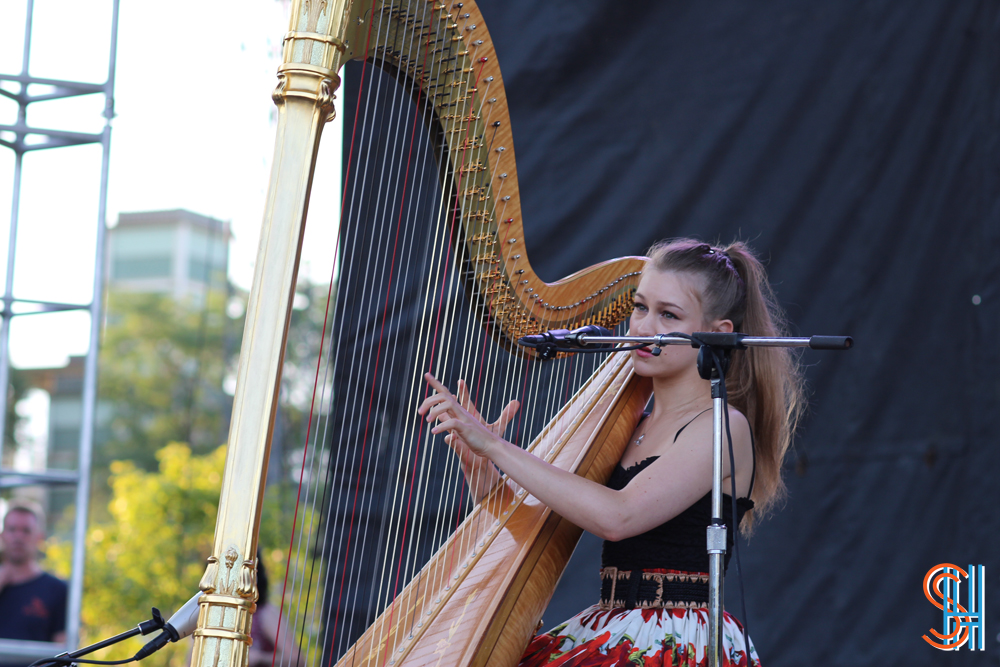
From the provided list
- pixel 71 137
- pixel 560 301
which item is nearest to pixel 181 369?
pixel 71 137

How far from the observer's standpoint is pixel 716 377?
1.51 meters

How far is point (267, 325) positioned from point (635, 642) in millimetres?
920

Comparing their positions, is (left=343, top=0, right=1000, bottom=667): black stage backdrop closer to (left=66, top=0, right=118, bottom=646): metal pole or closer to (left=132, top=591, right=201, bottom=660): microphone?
(left=66, top=0, right=118, bottom=646): metal pole

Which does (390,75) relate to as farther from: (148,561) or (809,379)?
(148,561)

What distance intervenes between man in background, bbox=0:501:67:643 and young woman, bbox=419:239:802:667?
6.42 feet

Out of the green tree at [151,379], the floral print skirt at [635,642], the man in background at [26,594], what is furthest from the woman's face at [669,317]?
the green tree at [151,379]

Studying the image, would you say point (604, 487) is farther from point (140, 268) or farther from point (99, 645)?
point (140, 268)

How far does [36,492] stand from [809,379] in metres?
16.3

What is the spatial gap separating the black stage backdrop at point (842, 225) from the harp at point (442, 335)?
1009 mm

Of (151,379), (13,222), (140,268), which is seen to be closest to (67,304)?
(13,222)

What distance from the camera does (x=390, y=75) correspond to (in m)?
1.38

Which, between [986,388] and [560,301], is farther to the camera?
[986,388]

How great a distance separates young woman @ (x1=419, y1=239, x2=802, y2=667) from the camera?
5.31ft

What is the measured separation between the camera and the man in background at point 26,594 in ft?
10.2
